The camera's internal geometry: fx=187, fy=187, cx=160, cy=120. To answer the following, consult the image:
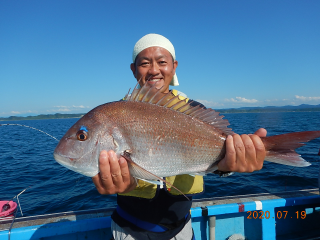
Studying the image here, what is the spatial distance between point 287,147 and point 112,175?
6.21ft

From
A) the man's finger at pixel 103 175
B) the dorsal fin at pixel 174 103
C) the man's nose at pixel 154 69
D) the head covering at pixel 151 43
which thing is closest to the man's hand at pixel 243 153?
the dorsal fin at pixel 174 103

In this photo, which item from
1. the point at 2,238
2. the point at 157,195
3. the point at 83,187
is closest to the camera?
the point at 157,195

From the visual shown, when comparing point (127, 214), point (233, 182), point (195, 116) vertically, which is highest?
point (195, 116)

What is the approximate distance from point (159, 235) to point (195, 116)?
1550 mm

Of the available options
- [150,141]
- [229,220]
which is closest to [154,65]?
[150,141]

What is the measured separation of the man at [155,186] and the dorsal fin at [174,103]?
172mm

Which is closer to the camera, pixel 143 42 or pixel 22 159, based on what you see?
pixel 143 42

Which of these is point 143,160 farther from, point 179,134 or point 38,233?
point 38,233

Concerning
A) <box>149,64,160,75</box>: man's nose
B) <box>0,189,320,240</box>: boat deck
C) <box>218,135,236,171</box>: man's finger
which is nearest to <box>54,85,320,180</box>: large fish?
<box>218,135,236,171</box>: man's finger

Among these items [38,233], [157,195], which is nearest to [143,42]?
[157,195]

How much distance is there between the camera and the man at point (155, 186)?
2.06 m

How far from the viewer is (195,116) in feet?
7.67

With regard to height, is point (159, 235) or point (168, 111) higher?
point (168, 111)

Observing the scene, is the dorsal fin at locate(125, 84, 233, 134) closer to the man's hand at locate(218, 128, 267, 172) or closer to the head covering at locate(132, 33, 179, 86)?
the man's hand at locate(218, 128, 267, 172)
